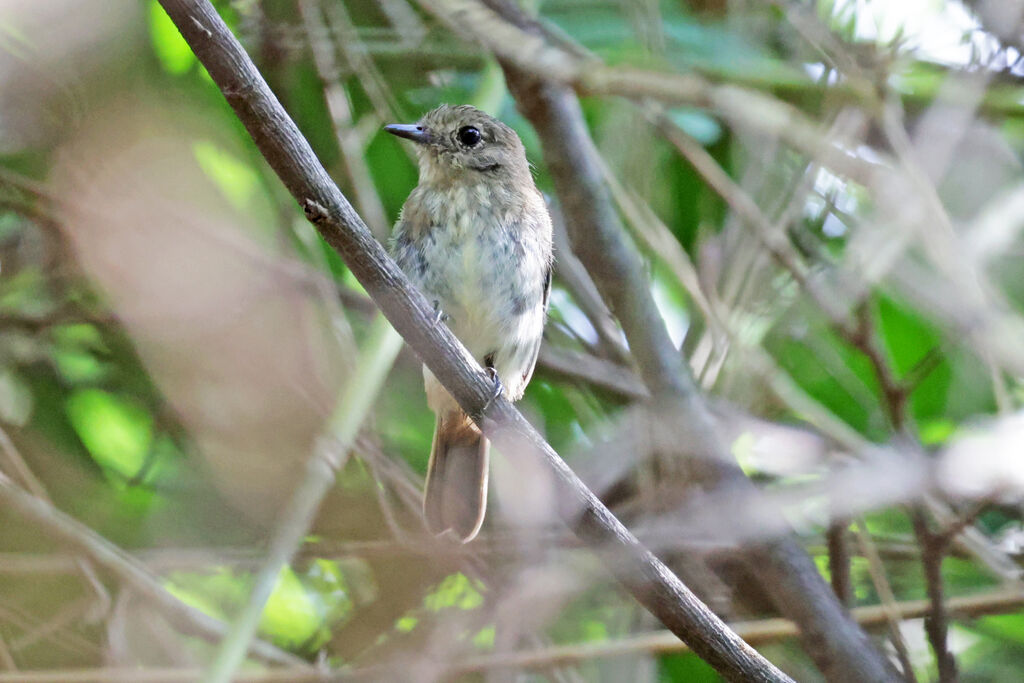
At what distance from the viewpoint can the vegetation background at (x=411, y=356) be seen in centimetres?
293

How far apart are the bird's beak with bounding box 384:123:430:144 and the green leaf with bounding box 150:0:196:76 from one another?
37.2 inches

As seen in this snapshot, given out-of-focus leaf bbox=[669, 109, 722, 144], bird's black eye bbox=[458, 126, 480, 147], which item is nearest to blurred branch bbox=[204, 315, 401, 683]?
bird's black eye bbox=[458, 126, 480, 147]

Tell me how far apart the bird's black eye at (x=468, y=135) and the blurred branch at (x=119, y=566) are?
4.64 feet

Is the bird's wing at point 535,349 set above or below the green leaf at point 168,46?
below

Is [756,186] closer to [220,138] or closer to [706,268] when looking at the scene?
[706,268]

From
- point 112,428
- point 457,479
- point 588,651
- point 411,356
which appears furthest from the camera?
point 411,356

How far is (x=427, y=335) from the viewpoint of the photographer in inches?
68.0

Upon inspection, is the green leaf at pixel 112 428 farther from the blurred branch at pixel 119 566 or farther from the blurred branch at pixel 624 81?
the blurred branch at pixel 624 81

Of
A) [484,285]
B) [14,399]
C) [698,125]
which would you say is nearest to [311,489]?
[484,285]

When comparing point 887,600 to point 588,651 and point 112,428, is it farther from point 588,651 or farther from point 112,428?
point 112,428

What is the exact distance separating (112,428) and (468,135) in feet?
4.68

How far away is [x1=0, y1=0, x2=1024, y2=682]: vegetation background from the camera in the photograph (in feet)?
9.62

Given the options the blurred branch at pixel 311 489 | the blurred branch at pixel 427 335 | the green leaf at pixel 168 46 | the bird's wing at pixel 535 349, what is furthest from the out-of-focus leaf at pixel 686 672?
the green leaf at pixel 168 46

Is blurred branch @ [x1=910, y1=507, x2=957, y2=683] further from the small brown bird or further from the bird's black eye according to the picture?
the bird's black eye
